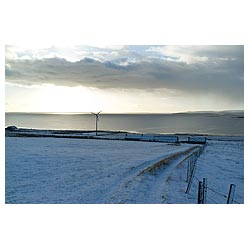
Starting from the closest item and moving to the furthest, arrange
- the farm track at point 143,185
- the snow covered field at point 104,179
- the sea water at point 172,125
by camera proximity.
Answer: the farm track at point 143,185
the snow covered field at point 104,179
the sea water at point 172,125

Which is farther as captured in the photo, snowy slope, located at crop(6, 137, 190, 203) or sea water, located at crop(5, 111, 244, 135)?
sea water, located at crop(5, 111, 244, 135)

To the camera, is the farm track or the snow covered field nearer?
the farm track

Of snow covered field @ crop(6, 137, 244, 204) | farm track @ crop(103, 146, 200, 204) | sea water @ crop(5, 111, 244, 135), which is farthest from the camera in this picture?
sea water @ crop(5, 111, 244, 135)

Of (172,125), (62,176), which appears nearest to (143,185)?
(62,176)

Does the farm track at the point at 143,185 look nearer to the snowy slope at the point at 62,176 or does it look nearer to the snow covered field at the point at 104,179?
the snow covered field at the point at 104,179

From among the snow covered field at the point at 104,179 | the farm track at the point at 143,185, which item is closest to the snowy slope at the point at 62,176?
the snow covered field at the point at 104,179

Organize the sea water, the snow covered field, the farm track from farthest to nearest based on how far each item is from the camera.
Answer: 1. the sea water
2. the snow covered field
3. the farm track

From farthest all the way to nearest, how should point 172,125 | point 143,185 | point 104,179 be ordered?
point 172,125 < point 104,179 < point 143,185

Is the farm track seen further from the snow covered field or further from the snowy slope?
the snowy slope

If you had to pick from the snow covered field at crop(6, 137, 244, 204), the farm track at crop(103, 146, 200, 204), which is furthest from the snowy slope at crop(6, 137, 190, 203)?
the farm track at crop(103, 146, 200, 204)

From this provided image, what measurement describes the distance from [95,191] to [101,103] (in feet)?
11.3

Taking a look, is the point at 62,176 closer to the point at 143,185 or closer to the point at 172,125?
the point at 143,185

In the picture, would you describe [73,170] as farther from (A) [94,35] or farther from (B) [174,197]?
(A) [94,35]

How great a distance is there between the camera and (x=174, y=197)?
19.7 feet
